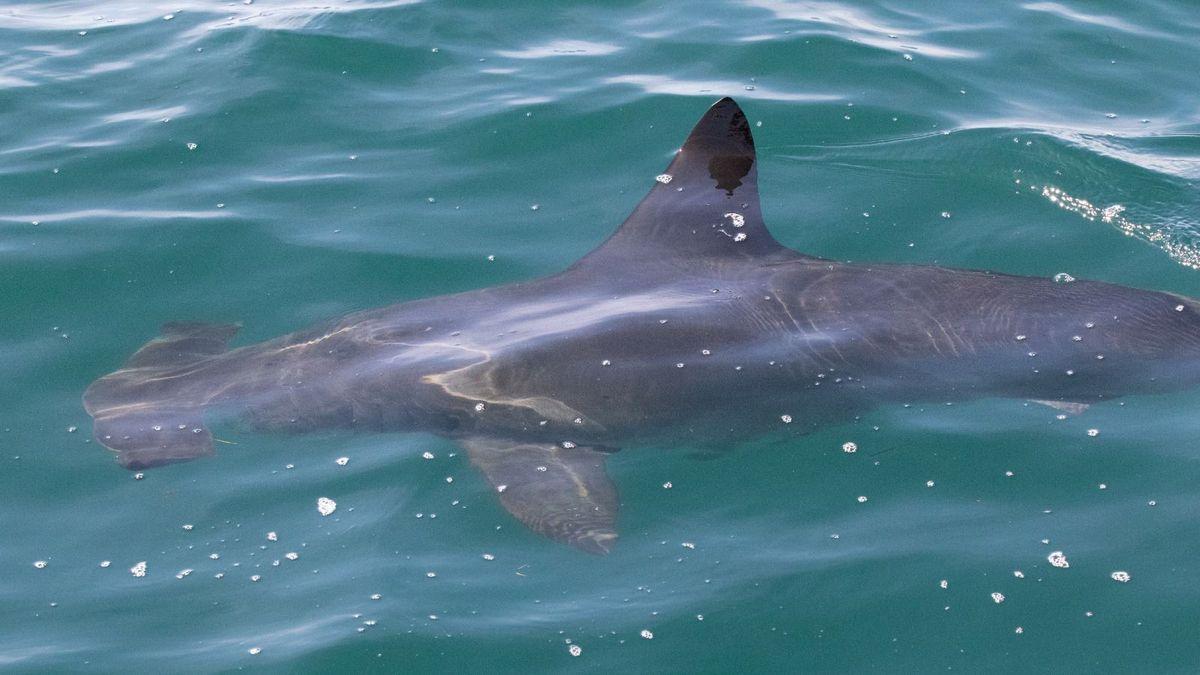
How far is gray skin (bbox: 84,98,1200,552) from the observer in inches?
282

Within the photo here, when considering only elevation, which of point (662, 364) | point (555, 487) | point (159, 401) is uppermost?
point (662, 364)

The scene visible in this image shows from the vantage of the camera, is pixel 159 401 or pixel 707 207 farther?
pixel 707 207

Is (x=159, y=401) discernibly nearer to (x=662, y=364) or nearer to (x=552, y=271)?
(x=552, y=271)

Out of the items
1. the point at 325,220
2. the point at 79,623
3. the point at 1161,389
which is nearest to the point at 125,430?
the point at 79,623

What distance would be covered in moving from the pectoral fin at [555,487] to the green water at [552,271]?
10 cm

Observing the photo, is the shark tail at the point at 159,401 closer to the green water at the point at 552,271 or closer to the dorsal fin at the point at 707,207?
the green water at the point at 552,271

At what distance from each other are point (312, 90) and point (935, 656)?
803cm

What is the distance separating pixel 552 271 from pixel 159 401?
8.93ft

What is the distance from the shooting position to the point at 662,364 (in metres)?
7.23

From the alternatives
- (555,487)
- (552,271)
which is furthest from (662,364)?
(552,271)

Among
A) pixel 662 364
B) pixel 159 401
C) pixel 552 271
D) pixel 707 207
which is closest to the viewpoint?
pixel 662 364

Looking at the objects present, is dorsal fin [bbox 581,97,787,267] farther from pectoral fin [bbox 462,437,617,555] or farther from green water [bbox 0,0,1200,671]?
pectoral fin [bbox 462,437,617,555]

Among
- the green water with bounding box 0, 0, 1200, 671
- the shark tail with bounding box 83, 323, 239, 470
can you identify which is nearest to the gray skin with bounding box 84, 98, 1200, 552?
the shark tail with bounding box 83, 323, 239, 470

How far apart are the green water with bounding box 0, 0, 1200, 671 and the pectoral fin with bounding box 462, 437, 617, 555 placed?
0.10m
